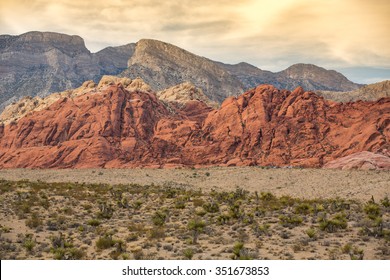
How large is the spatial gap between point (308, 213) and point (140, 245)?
12.0 m

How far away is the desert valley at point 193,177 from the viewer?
60.5 feet

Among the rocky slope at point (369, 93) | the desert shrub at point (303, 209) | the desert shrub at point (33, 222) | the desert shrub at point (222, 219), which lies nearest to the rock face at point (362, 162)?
the desert shrub at point (303, 209)

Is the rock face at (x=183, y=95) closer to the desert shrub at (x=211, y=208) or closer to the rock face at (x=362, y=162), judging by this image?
the rock face at (x=362, y=162)

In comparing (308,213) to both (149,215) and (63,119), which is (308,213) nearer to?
(149,215)

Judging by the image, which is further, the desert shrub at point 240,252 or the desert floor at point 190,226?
the desert floor at point 190,226

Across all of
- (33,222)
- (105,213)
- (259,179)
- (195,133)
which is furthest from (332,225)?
(195,133)

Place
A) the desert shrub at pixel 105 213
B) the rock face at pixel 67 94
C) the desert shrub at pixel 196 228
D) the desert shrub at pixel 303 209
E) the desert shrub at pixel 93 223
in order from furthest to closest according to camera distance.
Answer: the rock face at pixel 67 94
the desert shrub at pixel 303 209
the desert shrub at pixel 105 213
the desert shrub at pixel 93 223
the desert shrub at pixel 196 228

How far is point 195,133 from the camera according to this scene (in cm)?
7844

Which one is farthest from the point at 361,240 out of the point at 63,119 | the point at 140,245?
the point at 63,119

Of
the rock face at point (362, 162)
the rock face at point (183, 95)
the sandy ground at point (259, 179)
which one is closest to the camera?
the sandy ground at point (259, 179)

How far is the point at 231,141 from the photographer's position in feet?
244

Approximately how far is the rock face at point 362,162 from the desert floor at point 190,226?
13505 mm

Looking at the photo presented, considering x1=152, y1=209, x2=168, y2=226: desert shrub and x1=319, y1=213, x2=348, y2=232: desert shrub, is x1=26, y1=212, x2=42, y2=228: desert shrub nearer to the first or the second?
x1=152, y1=209, x2=168, y2=226: desert shrub

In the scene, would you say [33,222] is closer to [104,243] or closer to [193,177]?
[104,243]
